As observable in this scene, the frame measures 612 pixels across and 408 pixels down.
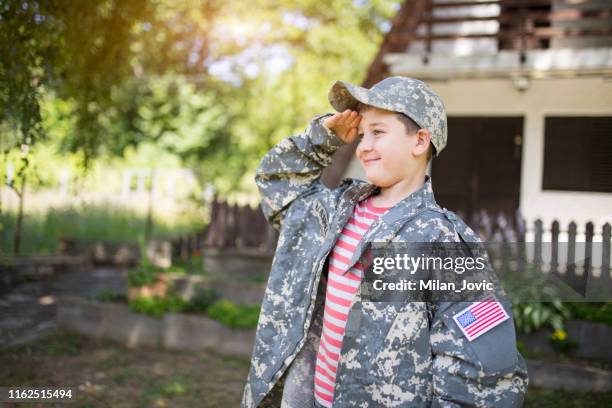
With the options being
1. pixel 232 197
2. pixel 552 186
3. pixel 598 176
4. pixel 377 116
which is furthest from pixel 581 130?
pixel 232 197

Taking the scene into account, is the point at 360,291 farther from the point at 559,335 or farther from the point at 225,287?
the point at 225,287

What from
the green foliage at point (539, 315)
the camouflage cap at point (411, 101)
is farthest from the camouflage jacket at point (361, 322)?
the green foliage at point (539, 315)

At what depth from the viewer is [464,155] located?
9109 millimetres

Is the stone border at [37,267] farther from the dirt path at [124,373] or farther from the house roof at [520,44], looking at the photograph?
the house roof at [520,44]

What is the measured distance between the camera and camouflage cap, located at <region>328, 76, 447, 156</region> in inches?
72.7

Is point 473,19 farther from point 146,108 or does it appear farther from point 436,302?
point 146,108

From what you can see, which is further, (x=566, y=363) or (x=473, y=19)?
(x=473, y=19)

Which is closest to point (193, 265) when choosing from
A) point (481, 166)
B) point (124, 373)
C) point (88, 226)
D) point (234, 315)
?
point (234, 315)

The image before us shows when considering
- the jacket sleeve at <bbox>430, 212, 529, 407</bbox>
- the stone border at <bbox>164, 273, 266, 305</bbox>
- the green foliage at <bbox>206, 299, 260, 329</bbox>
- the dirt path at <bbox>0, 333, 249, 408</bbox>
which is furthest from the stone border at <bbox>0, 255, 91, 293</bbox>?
the jacket sleeve at <bbox>430, 212, 529, 407</bbox>

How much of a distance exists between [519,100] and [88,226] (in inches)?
388

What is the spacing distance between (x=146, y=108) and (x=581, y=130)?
50.9 feet

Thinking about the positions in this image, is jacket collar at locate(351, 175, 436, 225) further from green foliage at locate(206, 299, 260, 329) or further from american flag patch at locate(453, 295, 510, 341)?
green foliage at locate(206, 299, 260, 329)

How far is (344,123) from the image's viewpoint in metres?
2.13

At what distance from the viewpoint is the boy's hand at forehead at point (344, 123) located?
2107 millimetres
